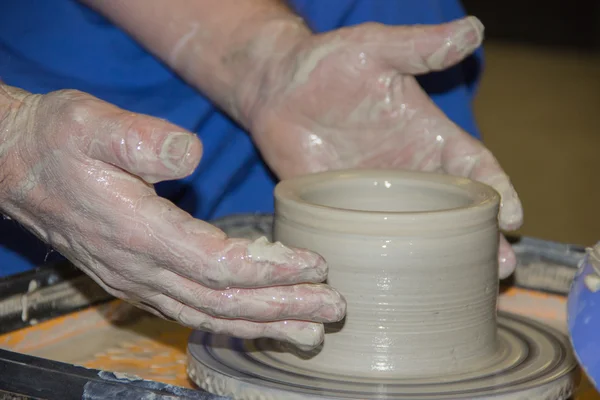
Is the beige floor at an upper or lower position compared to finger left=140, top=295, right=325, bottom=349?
lower

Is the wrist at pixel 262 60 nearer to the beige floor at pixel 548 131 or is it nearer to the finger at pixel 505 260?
the finger at pixel 505 260

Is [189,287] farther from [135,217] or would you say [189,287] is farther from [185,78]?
[185,78]

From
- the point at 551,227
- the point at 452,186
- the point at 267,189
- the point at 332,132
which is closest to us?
the point at 452,186

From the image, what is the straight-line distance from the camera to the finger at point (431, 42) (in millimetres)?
1235

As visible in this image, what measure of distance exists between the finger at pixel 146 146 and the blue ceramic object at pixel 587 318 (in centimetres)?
39

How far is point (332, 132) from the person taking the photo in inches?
54.9

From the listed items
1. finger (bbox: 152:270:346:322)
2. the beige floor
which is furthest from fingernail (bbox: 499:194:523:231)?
the beige floor

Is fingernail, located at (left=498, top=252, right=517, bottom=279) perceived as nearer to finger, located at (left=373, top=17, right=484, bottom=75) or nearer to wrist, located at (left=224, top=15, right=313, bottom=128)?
finger, located at (left=373, top=17, right=484, bottom=75)

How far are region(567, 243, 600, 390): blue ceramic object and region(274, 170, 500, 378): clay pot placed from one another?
0.67 feet

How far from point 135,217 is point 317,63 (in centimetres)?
Answer: 48

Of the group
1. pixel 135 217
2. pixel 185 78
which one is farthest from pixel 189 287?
pixel 185 78

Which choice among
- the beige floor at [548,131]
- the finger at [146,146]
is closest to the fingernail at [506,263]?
the finger at [146,146]

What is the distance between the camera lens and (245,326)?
39.0 inches

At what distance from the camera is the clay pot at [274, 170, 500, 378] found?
3.29ft
